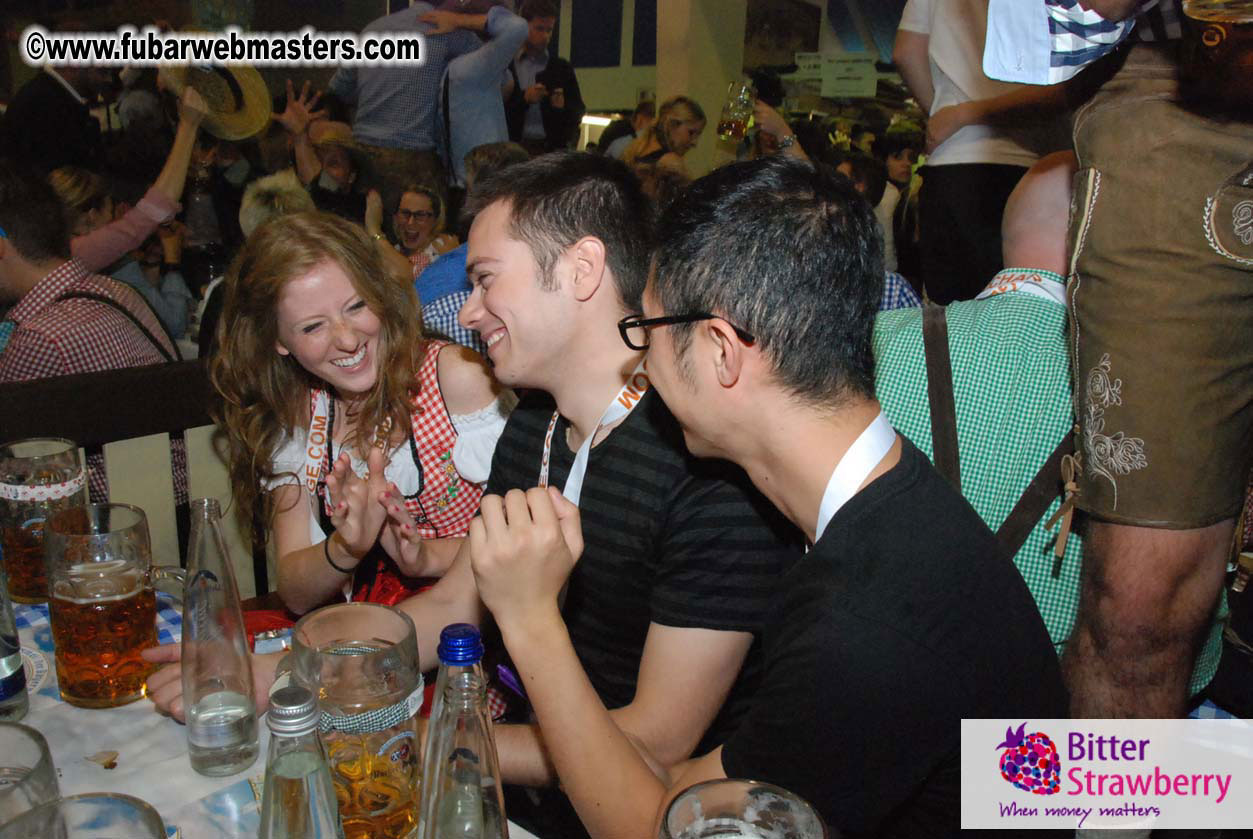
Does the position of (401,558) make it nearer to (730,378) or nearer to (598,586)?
(598,586)

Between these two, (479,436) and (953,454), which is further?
(479,436)

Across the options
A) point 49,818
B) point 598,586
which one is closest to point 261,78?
point 598,586

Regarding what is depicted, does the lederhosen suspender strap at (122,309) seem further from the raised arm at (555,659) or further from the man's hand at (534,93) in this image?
the man's hand at (534,93)

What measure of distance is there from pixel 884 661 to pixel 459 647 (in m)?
0.43

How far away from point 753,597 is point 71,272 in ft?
7.78

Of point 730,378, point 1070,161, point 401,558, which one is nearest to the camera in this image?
point 730,378

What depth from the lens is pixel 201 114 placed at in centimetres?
379

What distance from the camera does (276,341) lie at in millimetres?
2072

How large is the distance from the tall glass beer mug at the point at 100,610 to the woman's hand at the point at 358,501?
Answer: 432mm

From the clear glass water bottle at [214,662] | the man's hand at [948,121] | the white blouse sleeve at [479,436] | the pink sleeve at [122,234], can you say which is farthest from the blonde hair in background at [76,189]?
the man's hand at [948,121]

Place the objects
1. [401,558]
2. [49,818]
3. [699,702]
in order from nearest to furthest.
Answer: [49,818]
[699,702]
[401,558]

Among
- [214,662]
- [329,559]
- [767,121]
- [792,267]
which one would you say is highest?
[767,121]

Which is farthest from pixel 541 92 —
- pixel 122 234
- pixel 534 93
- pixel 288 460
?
pixel 288 460

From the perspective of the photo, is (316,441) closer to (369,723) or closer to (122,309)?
(122,309)
